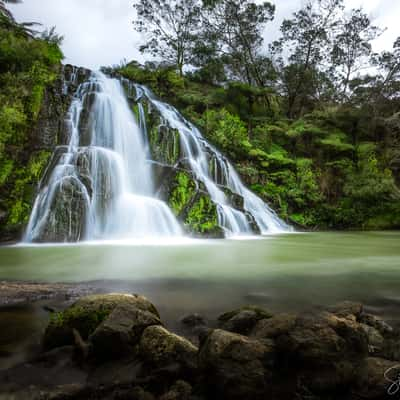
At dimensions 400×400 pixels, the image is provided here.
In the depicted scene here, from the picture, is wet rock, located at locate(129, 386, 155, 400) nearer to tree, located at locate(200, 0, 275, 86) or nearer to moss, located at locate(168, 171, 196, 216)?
moss, located at locate(168, 171, 196, 216)

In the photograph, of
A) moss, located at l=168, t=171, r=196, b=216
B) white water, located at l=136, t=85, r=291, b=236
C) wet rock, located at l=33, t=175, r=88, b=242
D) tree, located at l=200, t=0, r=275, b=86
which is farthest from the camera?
tree, located at l=200, t=0, r=275, b=86

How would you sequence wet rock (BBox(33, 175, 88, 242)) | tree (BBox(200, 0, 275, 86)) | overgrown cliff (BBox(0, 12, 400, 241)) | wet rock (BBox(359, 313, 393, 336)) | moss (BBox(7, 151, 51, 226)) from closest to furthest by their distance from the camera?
wet rock (BBox(359, 313, 393, 336)) < wet rock (BBox(33, 175, 88, 242)) < moss (BBox(7, 151, 51, 226)) < overgrown cliff (BBox(0, 12, 400, 241)) < tree (BBox(200, 0, 275, 86))

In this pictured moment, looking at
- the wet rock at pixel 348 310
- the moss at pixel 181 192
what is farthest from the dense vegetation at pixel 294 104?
the wet rock at pixel 348 310

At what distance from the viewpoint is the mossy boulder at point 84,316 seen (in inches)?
87.4

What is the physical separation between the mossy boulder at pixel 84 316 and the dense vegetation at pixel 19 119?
23.2 feet

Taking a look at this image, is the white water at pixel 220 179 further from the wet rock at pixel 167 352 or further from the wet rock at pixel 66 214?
the wet rock at pixel 167 352

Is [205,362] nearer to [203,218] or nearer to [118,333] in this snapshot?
[118,333]

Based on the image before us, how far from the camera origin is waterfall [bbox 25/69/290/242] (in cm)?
864

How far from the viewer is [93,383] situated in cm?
176

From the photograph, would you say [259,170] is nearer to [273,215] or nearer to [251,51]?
[273,215]

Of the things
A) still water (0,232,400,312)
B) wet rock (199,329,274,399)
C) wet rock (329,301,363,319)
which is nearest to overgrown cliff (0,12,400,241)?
still water (0,232,400,312)

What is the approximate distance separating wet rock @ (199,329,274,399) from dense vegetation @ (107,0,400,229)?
13.5m

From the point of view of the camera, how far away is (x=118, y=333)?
2.07m

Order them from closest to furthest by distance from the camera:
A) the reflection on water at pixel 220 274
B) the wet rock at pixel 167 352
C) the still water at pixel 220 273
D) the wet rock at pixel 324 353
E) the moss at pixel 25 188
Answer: the wet rock at pixel 324 353
the wet rock at pixel 167 352
the reflection on water at pixel 220 274
the still water at pixel 220 273
the moss at pixel 25 188
